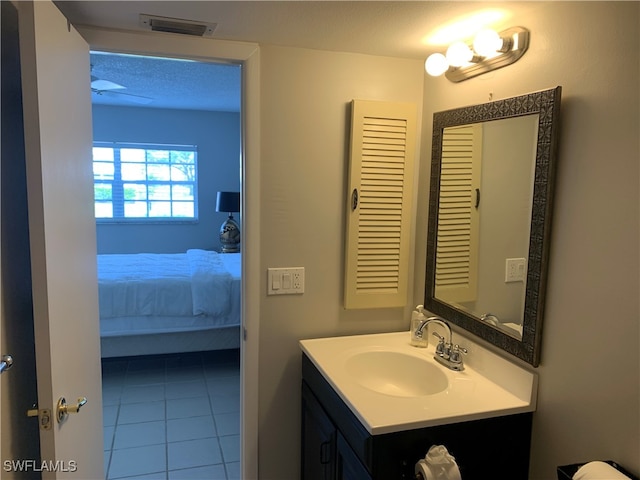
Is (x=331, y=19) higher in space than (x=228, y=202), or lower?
higher

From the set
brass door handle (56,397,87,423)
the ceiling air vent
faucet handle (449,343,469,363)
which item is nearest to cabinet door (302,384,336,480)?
faucet handle (449,343,469,363)

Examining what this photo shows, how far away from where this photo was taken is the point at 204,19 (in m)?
1.58

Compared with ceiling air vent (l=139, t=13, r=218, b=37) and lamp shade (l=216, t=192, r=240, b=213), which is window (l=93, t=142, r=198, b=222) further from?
ceiling air vent (l=139, t=13, r=218, b=37)

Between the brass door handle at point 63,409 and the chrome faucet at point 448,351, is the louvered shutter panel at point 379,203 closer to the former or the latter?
the chrome faucet at point 448,351

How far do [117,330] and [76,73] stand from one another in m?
2.34

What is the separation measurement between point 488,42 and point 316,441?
157cm

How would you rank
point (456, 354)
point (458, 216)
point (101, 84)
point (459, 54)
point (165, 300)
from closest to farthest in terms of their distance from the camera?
point (459, 54), point (456, 354), point (458, 216), point (165, 300), point (101, 84)

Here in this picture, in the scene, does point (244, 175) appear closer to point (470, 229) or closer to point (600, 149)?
point (470, 229)

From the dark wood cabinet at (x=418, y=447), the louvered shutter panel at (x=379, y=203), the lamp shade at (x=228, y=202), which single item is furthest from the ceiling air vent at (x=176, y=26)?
the lamp shade at (x=228, y=202)

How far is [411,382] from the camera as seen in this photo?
1.85 meters

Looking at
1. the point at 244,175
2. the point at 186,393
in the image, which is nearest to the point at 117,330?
the point at 186,393

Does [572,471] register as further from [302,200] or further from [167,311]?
[167,311]

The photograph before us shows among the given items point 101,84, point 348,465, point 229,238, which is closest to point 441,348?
Result: point 348,465

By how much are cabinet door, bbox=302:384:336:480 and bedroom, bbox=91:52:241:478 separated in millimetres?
696
